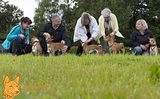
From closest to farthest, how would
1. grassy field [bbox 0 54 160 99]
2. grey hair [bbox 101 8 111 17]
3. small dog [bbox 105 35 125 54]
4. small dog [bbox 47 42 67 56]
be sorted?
grassy field [bbox 0 54 160 99]
small dog [bbox 47 42 67 56]
small dog [bbox 105 35 125 54]
grey hair [bbox 101 8 111 17]

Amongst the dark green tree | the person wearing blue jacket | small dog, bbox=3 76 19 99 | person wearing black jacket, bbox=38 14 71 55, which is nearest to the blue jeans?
person wearing black jacket, bbox=38 14 71 55

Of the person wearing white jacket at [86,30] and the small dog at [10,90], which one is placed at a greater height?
the person wearing white jacket at [86,30]

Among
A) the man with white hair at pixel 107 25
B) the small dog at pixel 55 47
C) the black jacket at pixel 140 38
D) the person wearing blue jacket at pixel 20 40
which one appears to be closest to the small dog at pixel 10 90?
the small dog at pixel 55 47

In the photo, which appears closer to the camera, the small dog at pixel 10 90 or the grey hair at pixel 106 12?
the small dog at pixel 10 90

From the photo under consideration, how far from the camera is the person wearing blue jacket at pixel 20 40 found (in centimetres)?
1369

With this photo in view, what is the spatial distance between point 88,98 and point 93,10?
4887cm

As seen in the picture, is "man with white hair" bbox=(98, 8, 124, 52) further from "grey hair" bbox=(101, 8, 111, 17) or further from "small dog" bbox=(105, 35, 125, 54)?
"small dog" bbox=(105, 35, 125, 54)

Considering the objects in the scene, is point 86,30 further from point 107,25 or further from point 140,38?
point 140,38

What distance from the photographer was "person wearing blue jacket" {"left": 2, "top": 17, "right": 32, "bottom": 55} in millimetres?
13688

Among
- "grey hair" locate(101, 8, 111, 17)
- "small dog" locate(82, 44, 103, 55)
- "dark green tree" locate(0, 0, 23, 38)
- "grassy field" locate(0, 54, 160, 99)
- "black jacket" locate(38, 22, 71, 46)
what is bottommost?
"grassy field" locate(0, 54, 160, 99)

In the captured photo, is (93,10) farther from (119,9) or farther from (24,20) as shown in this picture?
(24,20)

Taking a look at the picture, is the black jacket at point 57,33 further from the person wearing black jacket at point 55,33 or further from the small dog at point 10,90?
the small dog at point 10,90

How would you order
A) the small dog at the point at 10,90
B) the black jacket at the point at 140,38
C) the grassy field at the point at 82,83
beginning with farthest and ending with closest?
the black jacket at the point at 140,38, the grassy field at the point at 82,83, the small dog at the point at 10,90

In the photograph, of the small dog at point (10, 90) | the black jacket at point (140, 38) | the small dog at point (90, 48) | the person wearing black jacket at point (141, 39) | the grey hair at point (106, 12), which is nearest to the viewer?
the small dog at point (10, 90)
